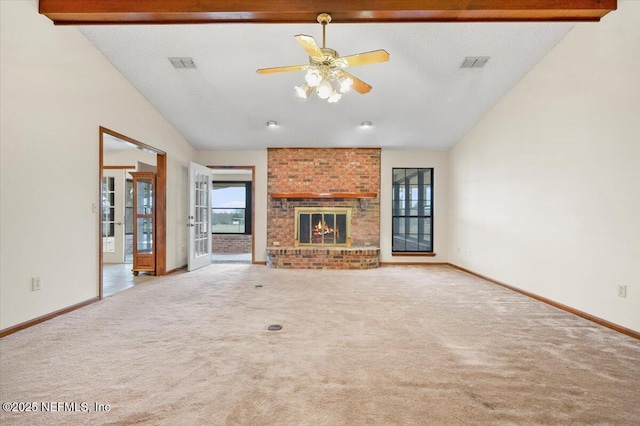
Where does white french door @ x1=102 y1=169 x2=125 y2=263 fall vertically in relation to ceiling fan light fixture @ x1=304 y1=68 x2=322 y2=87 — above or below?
below

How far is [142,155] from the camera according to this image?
22.9 feet

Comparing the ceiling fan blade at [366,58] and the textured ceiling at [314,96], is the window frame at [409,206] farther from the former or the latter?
the ceiling fan blade at [366,58]

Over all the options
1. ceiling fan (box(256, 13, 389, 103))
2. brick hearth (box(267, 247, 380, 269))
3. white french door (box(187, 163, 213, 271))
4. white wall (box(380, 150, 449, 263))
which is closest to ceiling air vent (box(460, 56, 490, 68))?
ceiling fan (box(256, 13, 389, 103))

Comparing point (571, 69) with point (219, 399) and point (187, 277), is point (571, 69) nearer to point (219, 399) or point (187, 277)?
point (219, 399)

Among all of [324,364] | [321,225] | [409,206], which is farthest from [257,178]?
[324,364]

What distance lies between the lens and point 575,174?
344 cm

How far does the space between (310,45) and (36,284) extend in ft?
11.1

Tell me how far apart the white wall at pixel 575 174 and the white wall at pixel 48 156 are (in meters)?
5.49

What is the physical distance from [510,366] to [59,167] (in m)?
4.49

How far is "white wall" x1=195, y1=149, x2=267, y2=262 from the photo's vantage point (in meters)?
6.64

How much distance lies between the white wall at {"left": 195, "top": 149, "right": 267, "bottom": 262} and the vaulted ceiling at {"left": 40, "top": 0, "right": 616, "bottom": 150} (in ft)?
1.21

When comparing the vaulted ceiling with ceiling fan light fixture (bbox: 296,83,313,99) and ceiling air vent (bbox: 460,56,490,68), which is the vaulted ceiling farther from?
ceiling fan light fixture (bbox: 296,83,313,99)

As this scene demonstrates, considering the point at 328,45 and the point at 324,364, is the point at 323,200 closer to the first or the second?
the point at 328,45

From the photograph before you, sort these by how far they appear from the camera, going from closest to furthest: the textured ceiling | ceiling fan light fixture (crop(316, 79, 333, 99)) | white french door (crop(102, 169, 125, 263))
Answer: ceiling fan light fixture (crop(316, 79, 333, 99)), the textured ceiling, white french door (crop(102, 169, 125, 263))
